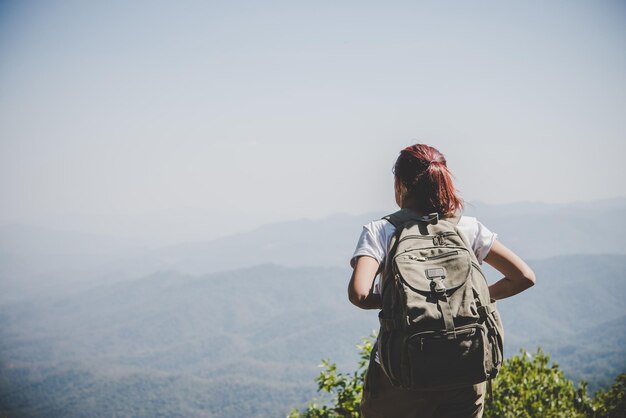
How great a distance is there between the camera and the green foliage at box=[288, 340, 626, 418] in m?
5.13

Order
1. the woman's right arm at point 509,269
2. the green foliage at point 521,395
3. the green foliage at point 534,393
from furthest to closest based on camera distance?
the green foliage at point 534,393
the green foliage at point 521,395
the woman's right arm at point 509,269

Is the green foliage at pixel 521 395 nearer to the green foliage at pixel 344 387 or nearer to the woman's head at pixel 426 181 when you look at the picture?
the green foliage at pixel 344 387

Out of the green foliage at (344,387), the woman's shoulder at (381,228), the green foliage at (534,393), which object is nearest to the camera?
the woman's shoulder at (381,228)

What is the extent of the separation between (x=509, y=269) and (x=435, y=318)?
2.18 feet

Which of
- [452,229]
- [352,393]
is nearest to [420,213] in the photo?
[452,229]

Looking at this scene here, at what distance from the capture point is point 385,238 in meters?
2.08

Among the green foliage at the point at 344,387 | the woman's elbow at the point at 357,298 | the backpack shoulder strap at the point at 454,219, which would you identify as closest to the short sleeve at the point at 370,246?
the woman's elbow at the point at 357,298

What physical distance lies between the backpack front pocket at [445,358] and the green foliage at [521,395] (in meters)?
3.07

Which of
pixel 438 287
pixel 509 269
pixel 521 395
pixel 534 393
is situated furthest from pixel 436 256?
pixel 534 393

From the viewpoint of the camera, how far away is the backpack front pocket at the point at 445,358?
1815mm

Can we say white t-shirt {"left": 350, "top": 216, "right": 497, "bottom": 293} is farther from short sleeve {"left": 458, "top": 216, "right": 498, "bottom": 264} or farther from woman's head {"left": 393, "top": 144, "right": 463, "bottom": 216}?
woman's head {"left": 393, "top": 144, "right": 463, "bottom": 216}

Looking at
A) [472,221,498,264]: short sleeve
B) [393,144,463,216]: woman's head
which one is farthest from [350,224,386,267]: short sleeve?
[472,221,498,264]: short sleeve

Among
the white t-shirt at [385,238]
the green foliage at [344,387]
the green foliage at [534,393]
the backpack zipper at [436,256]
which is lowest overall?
the green foliage at [534,393]

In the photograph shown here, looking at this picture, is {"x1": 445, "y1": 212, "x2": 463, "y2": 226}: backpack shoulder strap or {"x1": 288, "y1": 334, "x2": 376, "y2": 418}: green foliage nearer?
{"x1": 445, "y1": 212, "x2": 463, "y2": 226}: backpack shoulder strap
